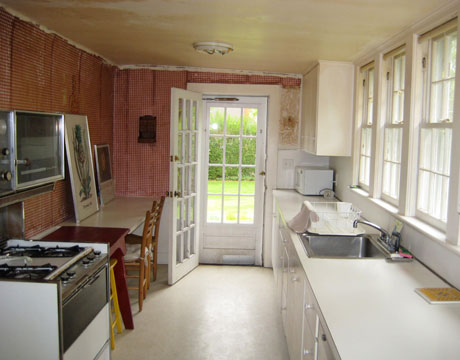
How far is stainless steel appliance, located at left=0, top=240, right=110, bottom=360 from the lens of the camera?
2.17 meters

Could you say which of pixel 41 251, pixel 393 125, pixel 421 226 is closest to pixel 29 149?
pixel 41 251

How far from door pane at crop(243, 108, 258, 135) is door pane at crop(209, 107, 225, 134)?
0.28 m

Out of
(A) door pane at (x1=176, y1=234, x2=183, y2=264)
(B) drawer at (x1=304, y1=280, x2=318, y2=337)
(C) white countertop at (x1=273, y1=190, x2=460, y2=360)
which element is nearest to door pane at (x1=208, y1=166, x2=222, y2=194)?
(A) door pane at (x1=176, y1=234, x2=183, y2=264)

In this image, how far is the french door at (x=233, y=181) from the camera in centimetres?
552

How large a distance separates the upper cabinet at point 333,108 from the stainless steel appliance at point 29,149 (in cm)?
243

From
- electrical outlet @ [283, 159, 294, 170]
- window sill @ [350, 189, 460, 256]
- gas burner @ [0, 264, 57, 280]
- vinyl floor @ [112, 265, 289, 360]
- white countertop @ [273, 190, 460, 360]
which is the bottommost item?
vinyl floor @ [112, 265, 289, 360]

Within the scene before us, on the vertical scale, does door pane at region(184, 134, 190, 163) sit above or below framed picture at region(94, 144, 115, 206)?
above

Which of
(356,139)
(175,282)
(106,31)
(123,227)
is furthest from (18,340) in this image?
(356,139)

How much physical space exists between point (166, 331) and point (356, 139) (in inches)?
98.5

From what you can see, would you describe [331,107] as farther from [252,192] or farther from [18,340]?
[18,340]

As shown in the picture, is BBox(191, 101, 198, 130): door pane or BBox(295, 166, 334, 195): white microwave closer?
BBox(295, 166, 334, 195): white microwave

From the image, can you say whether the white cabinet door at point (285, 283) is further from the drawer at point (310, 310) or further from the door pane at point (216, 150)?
the door pane at point (216, 150)

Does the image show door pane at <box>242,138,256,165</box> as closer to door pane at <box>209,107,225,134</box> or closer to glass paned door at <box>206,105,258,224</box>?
glass paned door at <box>206,105,258,224</box>

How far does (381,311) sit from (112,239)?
2067 millimetres
